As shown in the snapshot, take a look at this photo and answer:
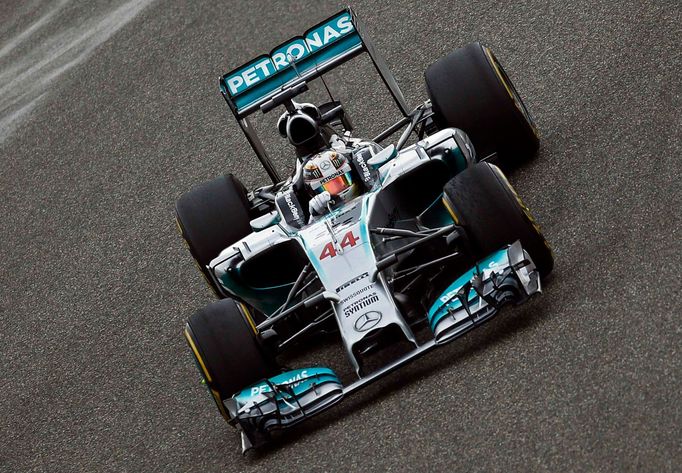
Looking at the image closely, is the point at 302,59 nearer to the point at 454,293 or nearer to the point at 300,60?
the point at 300,60

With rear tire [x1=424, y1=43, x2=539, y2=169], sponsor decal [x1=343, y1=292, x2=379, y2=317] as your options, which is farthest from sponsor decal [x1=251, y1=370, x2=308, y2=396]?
rear tire [x1=424, y1=43, x2=539, y2=169]

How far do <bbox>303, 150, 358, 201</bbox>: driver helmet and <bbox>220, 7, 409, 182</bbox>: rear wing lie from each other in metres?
1.03

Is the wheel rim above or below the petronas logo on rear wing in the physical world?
below

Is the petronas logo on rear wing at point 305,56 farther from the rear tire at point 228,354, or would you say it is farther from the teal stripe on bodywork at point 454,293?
the teal stripe on bodywork at point 454,293

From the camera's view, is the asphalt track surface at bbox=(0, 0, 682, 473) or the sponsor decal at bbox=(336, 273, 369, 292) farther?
the sponsor decal at bbox=(336, 273, 369, 292)

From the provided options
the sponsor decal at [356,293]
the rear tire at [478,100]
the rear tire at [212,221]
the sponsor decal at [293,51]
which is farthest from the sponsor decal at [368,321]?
the sponsor decal at [293,51]

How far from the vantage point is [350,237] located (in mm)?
8961

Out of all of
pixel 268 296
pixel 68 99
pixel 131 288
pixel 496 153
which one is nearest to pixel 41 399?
pixel 131 288

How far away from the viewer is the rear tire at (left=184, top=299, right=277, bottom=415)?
843cm

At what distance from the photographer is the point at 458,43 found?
46.2 ft

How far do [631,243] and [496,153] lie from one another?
191 cm

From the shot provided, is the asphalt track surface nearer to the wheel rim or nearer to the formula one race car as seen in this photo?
the formula one race car

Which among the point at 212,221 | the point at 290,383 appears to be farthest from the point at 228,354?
the point at 212,221

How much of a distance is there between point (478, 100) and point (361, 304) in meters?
2.52
